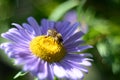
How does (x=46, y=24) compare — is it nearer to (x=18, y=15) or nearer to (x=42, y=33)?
(x=42, y=33)

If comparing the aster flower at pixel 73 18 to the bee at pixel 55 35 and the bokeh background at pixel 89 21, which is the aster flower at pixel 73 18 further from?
the bee at pixel 55 35

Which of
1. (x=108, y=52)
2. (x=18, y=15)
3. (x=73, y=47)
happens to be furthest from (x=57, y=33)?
(x=18, y=15)

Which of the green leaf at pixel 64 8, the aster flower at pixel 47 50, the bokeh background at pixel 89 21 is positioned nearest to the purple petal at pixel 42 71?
the aster flower at pixel 47 50

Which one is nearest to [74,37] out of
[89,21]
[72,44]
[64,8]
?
[72,44]

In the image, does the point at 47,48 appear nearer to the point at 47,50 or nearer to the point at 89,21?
the point at 47,50

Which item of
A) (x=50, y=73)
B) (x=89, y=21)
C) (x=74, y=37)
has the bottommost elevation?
(x=50, y=73)
